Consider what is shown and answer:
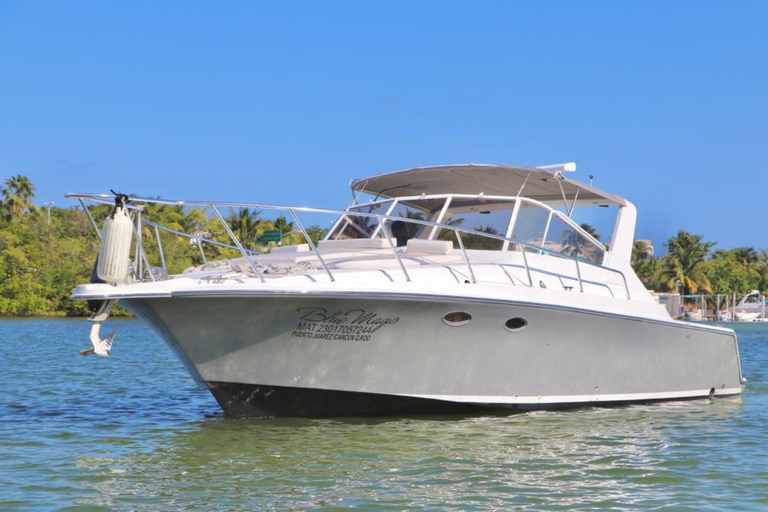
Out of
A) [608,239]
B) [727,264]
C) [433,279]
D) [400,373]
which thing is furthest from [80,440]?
[727,264]

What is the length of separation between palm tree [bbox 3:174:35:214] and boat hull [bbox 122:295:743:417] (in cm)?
7210

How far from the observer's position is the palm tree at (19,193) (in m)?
75.8

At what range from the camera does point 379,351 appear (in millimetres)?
9508

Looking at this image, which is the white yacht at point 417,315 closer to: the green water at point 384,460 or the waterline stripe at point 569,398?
the waterline stripe at point 569,398

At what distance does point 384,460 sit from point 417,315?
67.0 inches

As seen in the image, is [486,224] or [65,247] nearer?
[486,224]

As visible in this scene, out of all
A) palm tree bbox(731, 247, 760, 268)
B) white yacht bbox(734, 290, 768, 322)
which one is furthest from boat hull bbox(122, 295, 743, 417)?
palm tree bbox(731, 247, 760, 268)

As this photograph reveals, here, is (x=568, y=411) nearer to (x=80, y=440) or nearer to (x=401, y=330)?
(x=401, y=330)

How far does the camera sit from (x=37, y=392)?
14.2 m

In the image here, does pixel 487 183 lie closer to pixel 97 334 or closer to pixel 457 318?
pixel 457 318

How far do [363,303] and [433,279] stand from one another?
0.97m

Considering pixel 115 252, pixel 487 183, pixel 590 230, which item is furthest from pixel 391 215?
pixel 115 252

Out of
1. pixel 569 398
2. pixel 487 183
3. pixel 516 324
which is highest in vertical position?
pixel 487 183

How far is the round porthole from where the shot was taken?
9.91 meters
